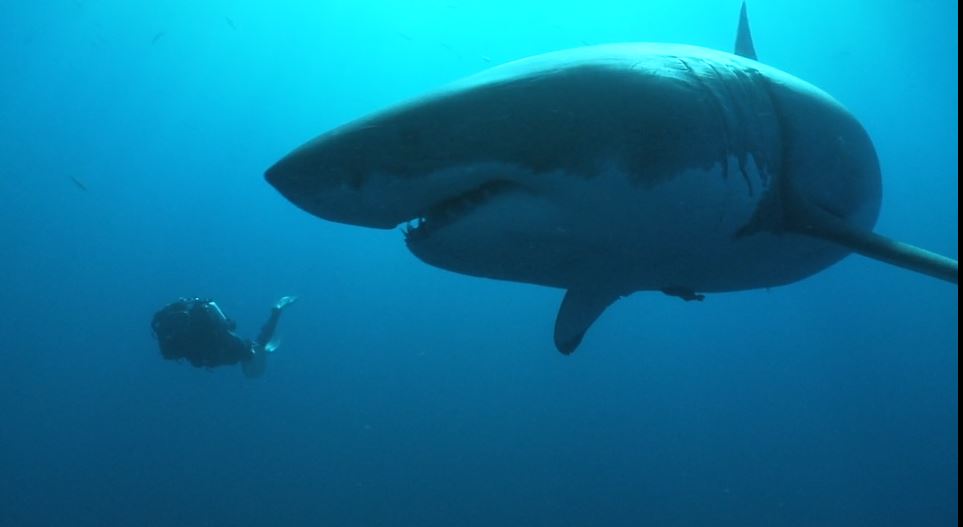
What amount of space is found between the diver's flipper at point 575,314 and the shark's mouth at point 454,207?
1.61 meters

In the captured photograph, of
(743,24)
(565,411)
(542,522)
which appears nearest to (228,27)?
(565,411)

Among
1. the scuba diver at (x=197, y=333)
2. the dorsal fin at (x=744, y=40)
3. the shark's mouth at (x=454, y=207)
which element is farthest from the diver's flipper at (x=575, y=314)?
the scuba diver at (x=197, y=333)

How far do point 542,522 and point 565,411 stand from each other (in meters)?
12.7

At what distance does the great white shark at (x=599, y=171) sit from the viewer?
6.96ft

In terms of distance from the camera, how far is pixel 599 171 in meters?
2.24

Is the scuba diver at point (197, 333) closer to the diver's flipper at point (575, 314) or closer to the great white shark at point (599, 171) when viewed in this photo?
the diver's flipper at point (575, 314)

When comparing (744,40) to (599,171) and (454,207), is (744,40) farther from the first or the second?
(454,207)

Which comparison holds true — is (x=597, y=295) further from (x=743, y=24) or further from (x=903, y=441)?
(x=903, y=441)

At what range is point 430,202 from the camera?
2258 mm

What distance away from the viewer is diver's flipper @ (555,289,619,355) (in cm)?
386

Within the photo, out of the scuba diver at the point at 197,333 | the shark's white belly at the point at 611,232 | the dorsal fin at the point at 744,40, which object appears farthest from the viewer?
the scuba diver at the point at 197,333

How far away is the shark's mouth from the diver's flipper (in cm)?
161

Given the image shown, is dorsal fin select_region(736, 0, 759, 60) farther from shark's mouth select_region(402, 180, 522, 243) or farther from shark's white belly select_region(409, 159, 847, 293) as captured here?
shark's mouth select_region(402, 180, 522, 243)

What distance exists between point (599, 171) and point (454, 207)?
52 cm
